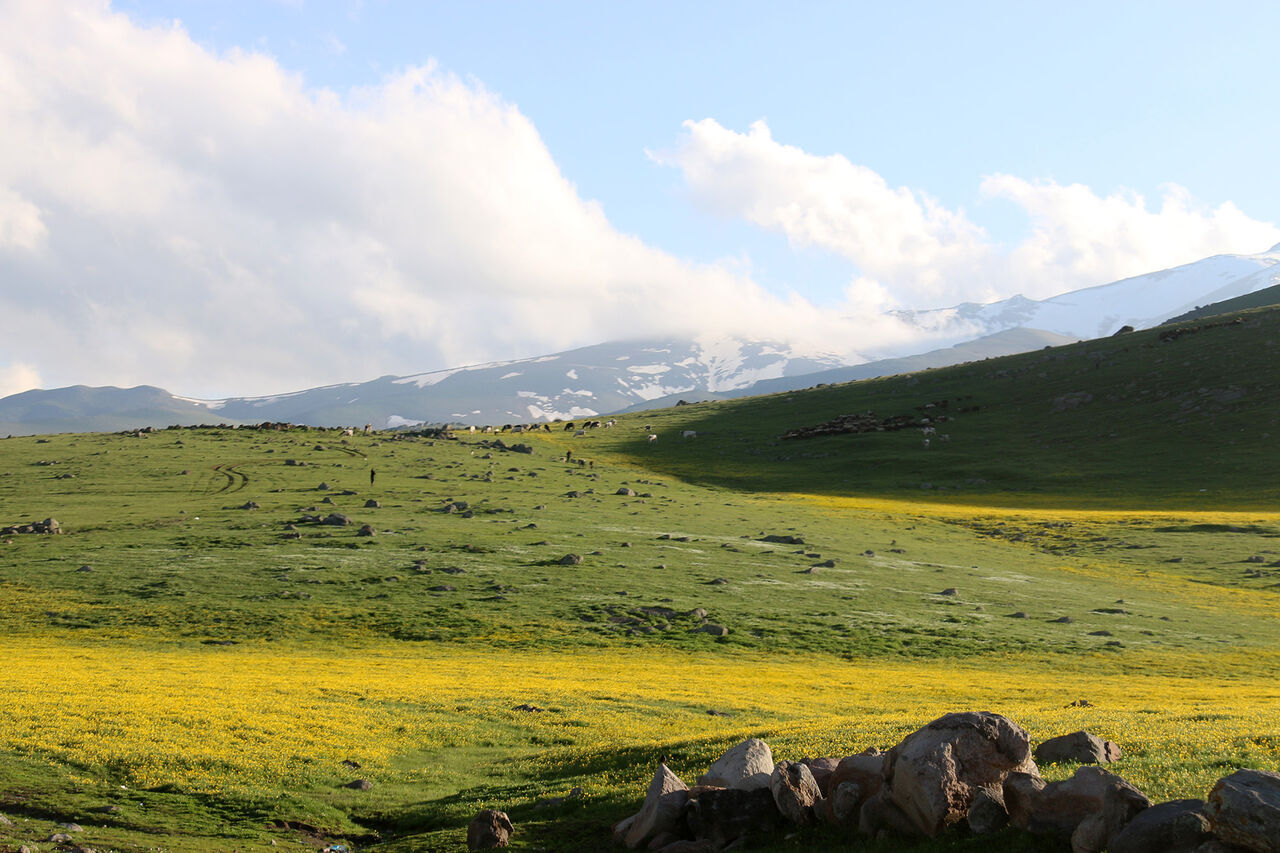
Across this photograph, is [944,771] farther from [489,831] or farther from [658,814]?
[489,831]

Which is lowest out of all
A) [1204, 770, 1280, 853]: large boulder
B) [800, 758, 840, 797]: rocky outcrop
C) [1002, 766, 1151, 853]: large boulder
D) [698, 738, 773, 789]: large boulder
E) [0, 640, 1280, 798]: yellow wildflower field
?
[0, 640, 1280, 798]: yellow wildflower field

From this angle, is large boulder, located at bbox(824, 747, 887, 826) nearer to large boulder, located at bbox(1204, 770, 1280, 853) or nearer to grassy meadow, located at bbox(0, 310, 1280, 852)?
grassy meadow, located at bbox(0, 310, 1280, 852)

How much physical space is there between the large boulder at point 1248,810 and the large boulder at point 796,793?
707cm

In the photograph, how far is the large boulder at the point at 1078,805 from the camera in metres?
13.4

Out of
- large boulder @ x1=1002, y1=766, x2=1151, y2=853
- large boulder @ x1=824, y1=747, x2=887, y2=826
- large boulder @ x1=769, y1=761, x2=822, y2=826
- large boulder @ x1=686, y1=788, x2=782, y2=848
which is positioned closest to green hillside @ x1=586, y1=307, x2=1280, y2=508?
large boulder @ x1=824, y1=747, x2=887, y2=826

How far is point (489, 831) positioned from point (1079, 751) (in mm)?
12985

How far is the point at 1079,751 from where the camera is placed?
18.3m

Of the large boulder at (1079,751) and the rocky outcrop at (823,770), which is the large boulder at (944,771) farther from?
the large boulder at (1079,751)

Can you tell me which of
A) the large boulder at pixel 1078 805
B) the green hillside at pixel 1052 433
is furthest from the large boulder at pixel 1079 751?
the green hillside at pixel 1052 433

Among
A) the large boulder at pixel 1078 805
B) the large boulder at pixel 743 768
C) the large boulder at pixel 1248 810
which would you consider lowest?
the large boulder at pixel 743 768

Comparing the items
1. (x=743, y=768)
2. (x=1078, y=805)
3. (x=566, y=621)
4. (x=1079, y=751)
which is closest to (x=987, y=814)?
(x=1078, y=805)

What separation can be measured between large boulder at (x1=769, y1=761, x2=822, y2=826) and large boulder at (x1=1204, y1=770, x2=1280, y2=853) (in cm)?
707

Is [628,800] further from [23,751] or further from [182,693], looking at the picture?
[182,693]

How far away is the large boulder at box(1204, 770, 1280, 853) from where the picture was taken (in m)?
11.6
